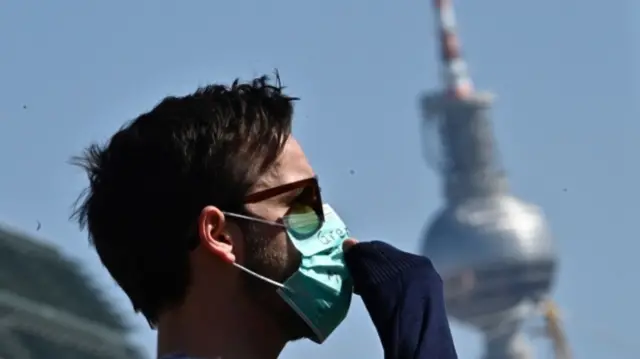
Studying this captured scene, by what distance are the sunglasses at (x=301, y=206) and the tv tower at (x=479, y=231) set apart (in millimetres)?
119388

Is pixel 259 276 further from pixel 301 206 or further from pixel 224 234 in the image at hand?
pixel 301 206

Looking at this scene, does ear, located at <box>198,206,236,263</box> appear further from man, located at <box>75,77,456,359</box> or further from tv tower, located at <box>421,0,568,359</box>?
tv tower, located at <box>421,0,568,359</box>

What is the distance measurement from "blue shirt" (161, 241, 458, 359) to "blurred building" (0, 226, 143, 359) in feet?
23.8

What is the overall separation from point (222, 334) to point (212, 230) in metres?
0.20

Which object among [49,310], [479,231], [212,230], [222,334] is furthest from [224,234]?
[479,231]

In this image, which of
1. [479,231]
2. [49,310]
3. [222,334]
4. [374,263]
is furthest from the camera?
[479,231]

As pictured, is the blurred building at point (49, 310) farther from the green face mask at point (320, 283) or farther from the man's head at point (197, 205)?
the man's head at point (197, 205)

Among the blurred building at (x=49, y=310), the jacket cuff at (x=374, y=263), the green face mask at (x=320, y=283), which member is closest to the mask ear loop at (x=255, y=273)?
the green face mask at (x=320, y=283)

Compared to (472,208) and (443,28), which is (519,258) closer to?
(472,208)

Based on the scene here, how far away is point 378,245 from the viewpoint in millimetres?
4371

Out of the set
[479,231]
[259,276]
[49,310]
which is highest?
[259,276]

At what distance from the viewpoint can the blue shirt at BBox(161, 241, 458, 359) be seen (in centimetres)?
423

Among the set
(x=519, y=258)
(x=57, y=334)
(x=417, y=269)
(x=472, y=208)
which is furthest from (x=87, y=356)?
(x=472, y=208)

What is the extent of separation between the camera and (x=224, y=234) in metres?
4.14
